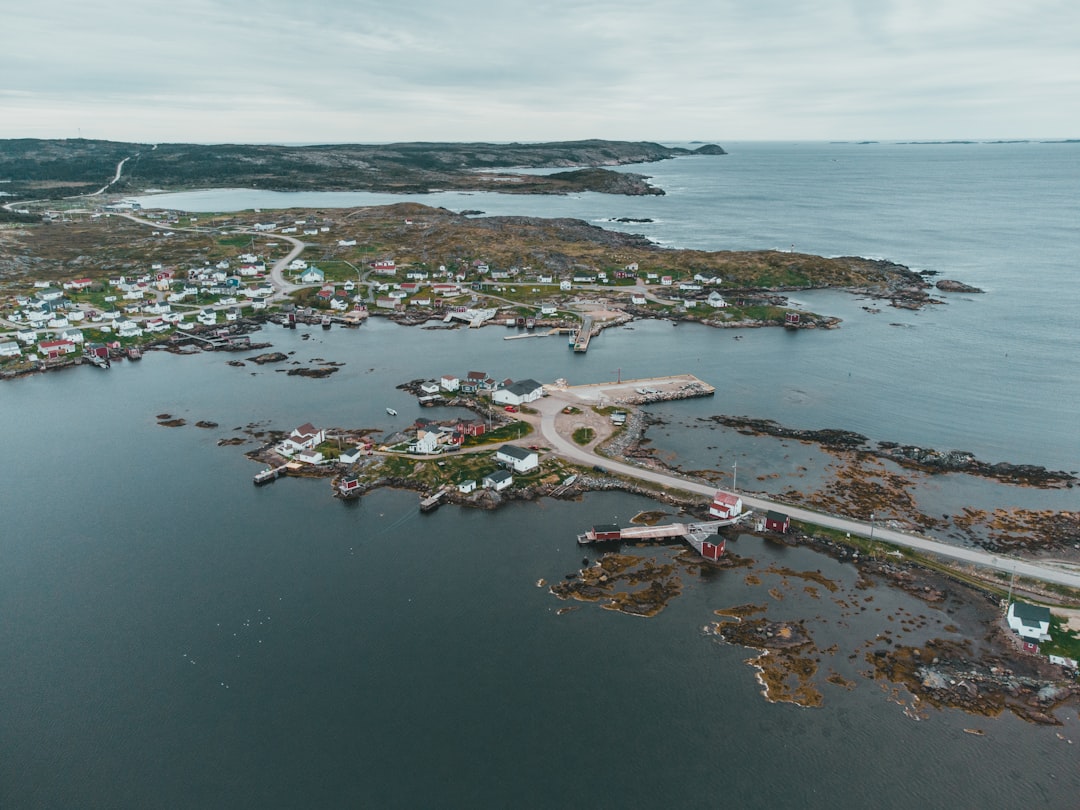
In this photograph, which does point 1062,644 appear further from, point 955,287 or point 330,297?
point 330,297

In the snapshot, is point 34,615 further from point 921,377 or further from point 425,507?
point 921,377

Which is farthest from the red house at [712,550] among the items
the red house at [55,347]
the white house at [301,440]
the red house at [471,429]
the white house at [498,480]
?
the red house at [55,347]

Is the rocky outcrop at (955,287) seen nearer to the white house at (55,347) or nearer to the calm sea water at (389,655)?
the calm sea water at (389,655)

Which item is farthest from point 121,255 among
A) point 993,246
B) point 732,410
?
point 993,246

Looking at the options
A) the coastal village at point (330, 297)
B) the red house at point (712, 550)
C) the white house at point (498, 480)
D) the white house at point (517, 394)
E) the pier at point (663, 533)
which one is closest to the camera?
the red house at point (712, 550)

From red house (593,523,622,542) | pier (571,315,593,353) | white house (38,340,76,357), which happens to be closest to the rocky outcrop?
pier (571,315,593,353)

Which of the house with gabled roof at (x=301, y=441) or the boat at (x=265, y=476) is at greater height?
the house with gabled roof at (x=301, y=441)
